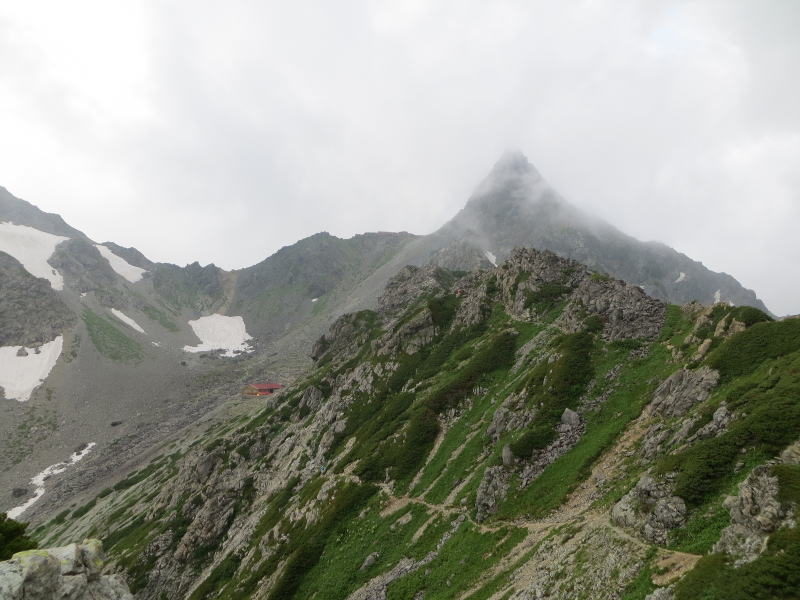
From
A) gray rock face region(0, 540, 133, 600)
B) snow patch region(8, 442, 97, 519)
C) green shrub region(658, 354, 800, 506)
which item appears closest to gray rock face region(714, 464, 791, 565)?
green shrub region(658, 354, 800, 506)

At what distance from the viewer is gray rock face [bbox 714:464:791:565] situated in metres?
15.9

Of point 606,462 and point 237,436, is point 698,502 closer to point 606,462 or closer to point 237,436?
point 606,462

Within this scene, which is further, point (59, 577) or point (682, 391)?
point (682, 391)

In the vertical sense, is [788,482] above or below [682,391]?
below

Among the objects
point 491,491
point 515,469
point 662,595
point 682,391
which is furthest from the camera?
point 515,469

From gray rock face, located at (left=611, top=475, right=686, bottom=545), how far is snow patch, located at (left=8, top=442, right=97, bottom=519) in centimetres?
Answer: 17059

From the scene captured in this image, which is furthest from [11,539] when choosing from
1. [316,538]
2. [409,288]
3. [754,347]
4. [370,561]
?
[409,288]

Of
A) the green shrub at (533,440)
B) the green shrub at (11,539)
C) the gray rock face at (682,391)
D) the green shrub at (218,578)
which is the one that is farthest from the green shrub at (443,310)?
the green shrub at (11,539)

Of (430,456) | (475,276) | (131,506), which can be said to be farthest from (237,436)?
(475,276)

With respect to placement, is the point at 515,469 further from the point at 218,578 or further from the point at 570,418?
the point at 218,578

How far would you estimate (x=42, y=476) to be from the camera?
146 m

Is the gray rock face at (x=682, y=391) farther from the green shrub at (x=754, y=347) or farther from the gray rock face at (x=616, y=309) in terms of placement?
the gray rock face at (x=616, y=309)

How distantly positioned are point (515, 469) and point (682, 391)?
639 inches

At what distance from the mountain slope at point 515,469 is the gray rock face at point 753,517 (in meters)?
0.09
